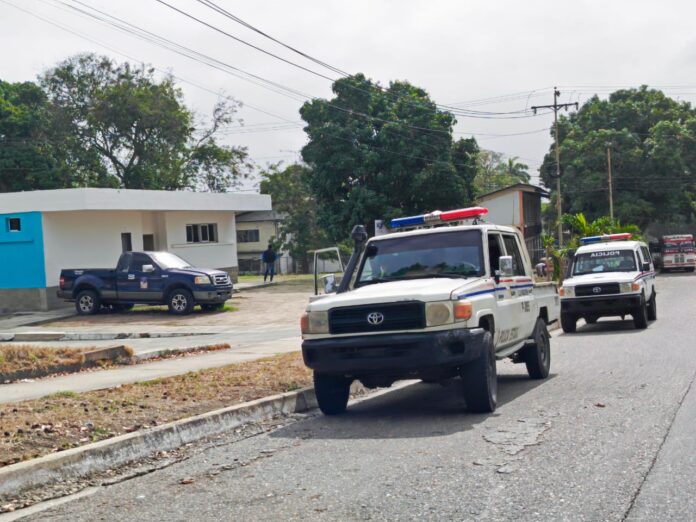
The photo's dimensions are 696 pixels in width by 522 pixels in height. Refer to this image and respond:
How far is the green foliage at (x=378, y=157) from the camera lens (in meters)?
40.9

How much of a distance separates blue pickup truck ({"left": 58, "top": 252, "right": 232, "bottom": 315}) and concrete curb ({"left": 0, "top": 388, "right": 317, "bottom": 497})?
16.0 metres

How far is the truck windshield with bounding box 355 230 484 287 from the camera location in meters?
10.2

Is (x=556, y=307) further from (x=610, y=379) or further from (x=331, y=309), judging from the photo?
(x=331, y=309)

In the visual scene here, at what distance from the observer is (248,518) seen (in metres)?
5.76

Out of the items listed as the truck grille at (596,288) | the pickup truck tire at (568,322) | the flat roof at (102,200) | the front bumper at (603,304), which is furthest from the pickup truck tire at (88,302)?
the truck grille at (596,288)

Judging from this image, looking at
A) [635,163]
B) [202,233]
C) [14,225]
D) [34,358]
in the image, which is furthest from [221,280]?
[635,163]

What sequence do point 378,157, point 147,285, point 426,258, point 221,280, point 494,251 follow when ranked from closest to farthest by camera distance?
point 426,258 < point 494,251 < point 147,285 < point 221,280 < point 378,157

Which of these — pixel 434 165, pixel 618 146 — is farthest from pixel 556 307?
pixel 618 146

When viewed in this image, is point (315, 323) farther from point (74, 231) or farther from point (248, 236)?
point (248, 236)

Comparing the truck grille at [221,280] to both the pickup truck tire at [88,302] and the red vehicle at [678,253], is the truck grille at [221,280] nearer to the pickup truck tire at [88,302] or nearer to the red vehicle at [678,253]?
the pickup truck tire at [88,302]

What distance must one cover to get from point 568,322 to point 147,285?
12948 millimetres

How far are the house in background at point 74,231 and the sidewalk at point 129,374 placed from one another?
14428 mm

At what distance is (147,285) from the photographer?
26438mm

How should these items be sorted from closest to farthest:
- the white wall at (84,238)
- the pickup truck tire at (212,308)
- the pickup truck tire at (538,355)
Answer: the pickup truck tire at (538,355)
the pickup truck tire at (212,308)
the white wall at (84,238)
